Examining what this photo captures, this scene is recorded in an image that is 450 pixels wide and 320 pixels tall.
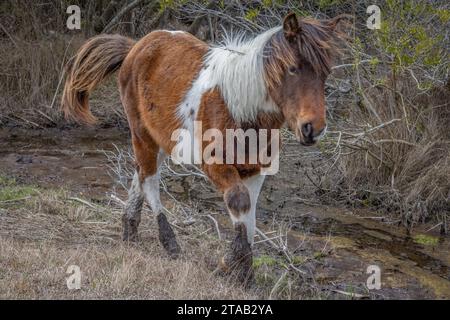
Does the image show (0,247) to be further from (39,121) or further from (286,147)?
(39,121)

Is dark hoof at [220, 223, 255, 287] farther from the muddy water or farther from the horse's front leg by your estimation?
the muddy water

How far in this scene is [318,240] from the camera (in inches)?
282

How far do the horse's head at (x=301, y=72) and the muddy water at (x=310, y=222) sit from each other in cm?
166

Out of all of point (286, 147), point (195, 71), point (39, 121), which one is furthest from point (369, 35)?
point (39, 121)

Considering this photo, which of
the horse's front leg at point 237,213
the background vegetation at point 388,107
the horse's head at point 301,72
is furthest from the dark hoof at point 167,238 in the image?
the background vegetation at point 388,107

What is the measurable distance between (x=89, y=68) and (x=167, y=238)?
184 centimetres

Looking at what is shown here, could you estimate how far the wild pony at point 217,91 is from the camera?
4.73m

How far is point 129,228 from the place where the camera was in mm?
6363

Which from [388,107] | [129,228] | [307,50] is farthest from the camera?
[388,107]

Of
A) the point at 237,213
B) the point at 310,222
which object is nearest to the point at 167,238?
the point at 237,213

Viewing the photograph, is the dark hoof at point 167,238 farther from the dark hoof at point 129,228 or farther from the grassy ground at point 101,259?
the dark hoof at point 129,228

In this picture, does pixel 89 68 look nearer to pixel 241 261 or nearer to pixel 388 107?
pixel 241 261

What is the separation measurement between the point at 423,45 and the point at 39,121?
23.5 ft

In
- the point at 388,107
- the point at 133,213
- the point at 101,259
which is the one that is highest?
the point at 388,107
